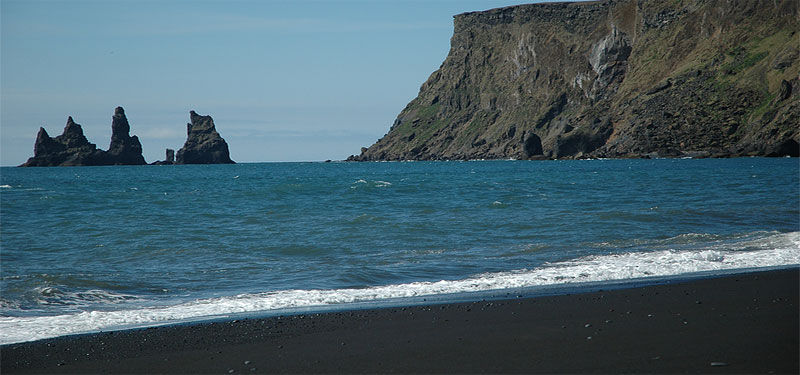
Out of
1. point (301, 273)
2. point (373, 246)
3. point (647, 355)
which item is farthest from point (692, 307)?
point (373, 246)

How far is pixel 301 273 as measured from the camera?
43.1 ft

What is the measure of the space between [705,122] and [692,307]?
11235 centimetres

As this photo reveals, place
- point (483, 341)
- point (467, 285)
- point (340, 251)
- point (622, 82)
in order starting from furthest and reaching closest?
point (622, 82)
point (340, 251)
point (467, 285)
point (483, 341)

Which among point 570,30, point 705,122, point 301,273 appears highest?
point 570,30

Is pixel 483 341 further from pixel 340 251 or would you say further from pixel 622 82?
pixel 622 82

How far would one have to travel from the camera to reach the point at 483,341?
278 inches

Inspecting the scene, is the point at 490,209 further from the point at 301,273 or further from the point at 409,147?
the point at 409,147

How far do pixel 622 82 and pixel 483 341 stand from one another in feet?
475

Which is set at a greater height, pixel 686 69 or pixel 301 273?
pixel 686 69

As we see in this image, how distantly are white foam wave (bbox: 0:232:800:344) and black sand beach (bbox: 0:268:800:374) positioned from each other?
94 centimetres

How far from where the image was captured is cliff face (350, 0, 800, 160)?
107438mm

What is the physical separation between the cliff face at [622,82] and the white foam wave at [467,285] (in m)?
88.8

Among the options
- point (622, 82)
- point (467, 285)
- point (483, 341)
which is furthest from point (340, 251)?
point (622, 82)

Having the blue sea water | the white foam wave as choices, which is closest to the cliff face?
the blue sea water
